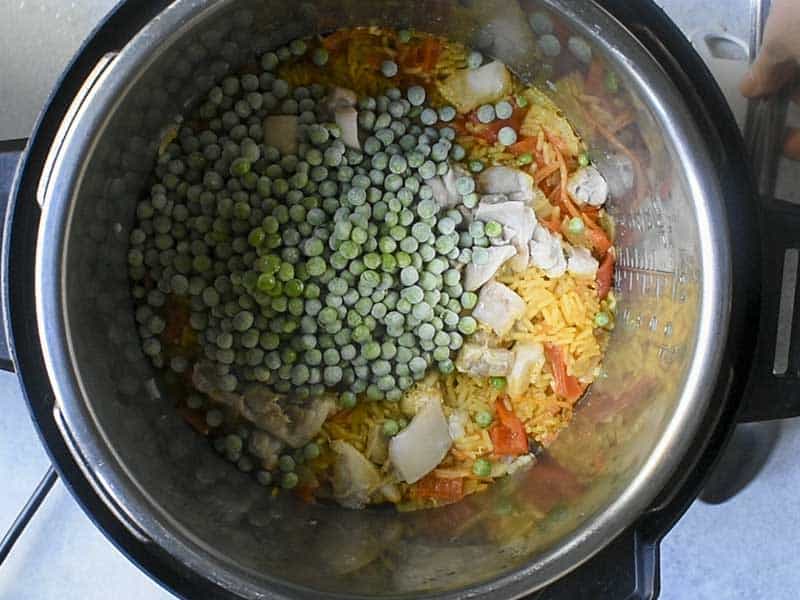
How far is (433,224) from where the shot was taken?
1.29 metres

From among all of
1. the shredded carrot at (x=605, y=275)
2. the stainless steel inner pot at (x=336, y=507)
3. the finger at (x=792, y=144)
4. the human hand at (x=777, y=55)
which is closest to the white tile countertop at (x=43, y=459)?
the human hand at (x=777, y=55)

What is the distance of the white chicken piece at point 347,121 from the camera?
4.21 feet

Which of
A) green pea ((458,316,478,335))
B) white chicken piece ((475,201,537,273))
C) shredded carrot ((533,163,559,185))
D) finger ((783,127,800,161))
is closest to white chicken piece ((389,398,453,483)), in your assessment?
green pea ((458,316,478,335))

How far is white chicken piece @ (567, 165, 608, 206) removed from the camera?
1281 millimetres

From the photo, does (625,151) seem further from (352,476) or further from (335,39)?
(352,476)

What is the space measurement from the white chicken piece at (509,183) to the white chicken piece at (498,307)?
13cm

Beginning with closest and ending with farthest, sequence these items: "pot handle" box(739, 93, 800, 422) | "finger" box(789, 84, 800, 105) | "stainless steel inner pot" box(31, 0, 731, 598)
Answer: "stainless steel inner pot" box(31, 0, 731, 598) → "pot handle" box(739, 93, 800, 422) → "finger" box(789, 84, 800, 105)

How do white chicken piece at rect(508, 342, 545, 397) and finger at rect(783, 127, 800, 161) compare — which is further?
finger at rect(783, 127, 800, 161)

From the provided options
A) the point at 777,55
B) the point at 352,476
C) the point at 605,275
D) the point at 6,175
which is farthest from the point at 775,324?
the point at 6,175

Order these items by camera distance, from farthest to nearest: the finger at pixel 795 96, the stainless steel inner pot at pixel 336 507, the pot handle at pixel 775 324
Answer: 1. the finger at pixel 795 96
2. the pot handle at pixel 775 324
3. the stainless steel inner pot at pixel 336 507

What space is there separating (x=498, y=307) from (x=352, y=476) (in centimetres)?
31

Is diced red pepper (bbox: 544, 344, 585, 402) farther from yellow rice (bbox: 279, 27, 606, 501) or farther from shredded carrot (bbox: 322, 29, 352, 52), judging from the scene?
shredded carrot (bbox: 322, 29, 352, 52)

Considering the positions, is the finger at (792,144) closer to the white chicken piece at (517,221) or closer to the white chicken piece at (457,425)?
the white chicken piece at (517,221)

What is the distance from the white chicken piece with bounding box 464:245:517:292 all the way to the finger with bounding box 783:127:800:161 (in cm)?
48
